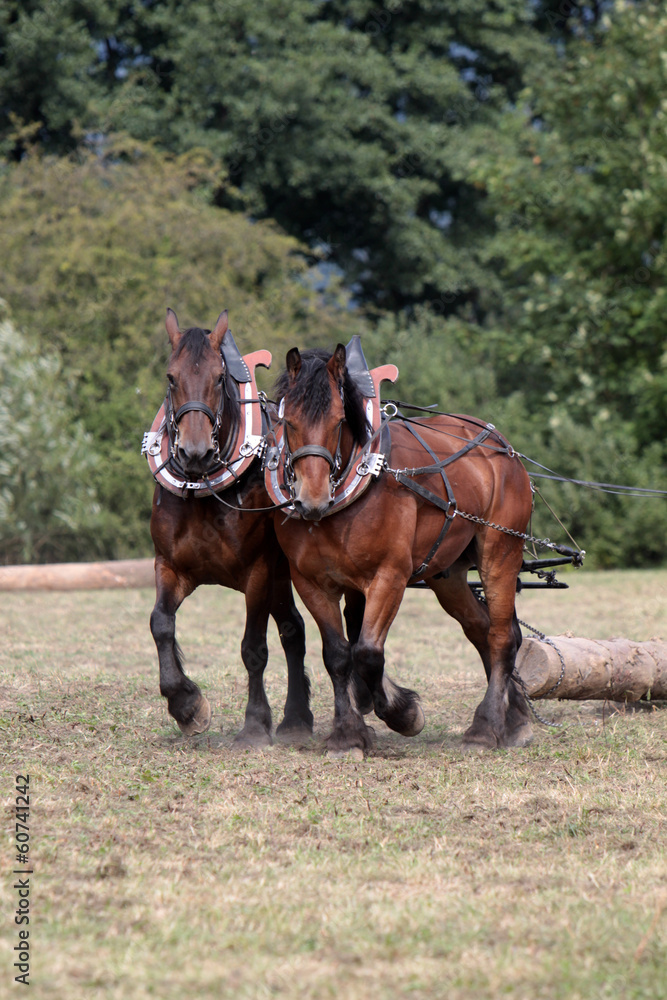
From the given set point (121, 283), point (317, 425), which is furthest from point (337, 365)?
point (121, 283)

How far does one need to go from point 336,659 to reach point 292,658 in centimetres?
75

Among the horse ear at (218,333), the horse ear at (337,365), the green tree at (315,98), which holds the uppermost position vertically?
the green tree at (315,98)

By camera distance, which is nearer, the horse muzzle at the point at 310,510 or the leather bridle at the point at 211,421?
the horse muzzle at the point at 310,510

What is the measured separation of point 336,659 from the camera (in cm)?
566

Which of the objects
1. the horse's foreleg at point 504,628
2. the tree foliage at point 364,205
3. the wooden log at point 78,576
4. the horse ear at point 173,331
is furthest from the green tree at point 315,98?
the horse's foreleg at point 504,628

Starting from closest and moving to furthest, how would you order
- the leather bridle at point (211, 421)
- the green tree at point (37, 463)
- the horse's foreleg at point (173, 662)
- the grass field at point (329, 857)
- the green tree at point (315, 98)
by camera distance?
the grass field at point (329, 857) → the leather bridle at point (211, 421) → the horse's foreleg at point (173, 662) → the green tree at point (37, 463) → the green tree at point (315, 98)

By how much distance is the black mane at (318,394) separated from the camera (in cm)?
536

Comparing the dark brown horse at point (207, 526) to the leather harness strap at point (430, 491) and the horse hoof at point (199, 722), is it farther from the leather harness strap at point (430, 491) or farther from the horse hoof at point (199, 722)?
the leather harness strap at point (430, 491)

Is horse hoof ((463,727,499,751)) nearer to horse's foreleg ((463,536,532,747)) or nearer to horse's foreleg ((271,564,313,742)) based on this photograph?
horse's foreleg ((463,536,532,747))

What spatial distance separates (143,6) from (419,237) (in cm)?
804

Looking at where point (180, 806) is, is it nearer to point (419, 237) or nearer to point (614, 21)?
point (614, 21)

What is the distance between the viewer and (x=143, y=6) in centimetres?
2488

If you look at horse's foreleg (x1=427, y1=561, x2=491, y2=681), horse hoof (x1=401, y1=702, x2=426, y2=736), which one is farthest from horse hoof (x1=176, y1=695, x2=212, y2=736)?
horse's foreleg (x1=427, y1=561, x2=491, y2=681)

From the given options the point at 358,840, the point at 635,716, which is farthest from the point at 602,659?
the point at 358,840
